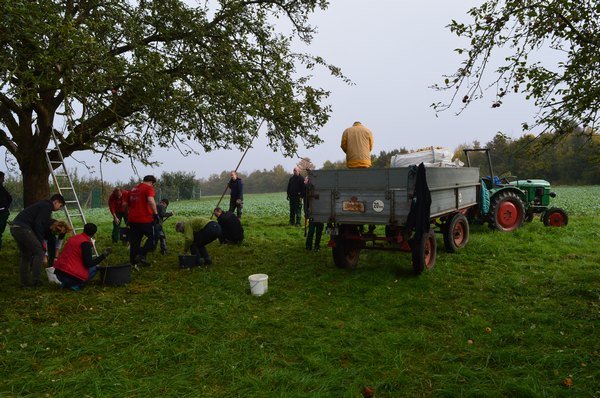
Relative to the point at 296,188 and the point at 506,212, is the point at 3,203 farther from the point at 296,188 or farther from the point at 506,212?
the point at 506,212

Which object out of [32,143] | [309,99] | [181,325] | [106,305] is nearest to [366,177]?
[309,99]

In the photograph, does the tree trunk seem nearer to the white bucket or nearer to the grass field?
the grass field

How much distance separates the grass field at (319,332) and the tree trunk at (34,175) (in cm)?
219

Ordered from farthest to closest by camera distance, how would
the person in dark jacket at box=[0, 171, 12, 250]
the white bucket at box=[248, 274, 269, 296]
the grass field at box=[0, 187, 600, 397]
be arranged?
the person in dark jacket at box=[0, 171, 12, 250] → the white bucket at box=[248, 274, 269, 296] → the grass field at box=[0, 187, 600, 397]

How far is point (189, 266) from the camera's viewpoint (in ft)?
26.2

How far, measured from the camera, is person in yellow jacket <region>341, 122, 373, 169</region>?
747 cm

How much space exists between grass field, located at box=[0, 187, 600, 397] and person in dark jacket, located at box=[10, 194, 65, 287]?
0.35m

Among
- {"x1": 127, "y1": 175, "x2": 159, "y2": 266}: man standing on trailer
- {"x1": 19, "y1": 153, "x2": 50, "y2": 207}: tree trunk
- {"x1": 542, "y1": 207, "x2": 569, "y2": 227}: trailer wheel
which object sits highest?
{"x1": 19, "y1": 153, "x2": 50, "y2": 207}: tree trunk

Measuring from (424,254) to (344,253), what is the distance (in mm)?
1516

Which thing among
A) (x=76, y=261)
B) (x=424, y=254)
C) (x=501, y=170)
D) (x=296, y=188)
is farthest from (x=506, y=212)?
(x=501, y=170)

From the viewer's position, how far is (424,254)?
6.76m

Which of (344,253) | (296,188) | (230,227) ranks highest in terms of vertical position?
(296,188)

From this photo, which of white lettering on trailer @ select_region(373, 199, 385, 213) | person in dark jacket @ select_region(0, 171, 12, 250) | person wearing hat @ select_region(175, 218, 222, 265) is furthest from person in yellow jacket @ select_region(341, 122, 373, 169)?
person in dark jacket @ select_region(0, 171, 12, 250)

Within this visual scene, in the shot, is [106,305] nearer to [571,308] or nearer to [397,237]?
[397,237]
